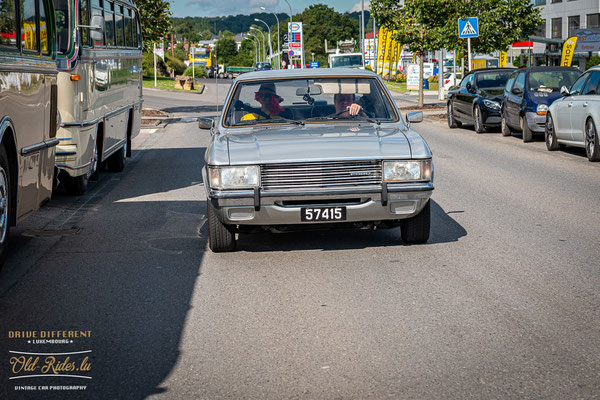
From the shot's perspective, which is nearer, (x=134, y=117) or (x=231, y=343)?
(x=231, y=343)

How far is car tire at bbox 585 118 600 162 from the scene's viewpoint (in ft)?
48.4

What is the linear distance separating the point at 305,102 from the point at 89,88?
4.10 m

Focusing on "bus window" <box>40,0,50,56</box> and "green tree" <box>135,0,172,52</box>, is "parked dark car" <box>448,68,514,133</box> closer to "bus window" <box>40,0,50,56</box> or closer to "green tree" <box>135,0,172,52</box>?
"green tree" <box>135,0,172,52</box>

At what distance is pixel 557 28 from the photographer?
6906cm

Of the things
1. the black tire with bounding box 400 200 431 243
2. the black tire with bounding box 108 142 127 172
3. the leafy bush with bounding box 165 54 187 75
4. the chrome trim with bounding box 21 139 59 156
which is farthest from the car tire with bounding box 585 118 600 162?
the leafy bush with bounding box 165 54 187 75

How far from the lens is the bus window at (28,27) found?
771 cm

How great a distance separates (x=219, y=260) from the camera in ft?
24.4

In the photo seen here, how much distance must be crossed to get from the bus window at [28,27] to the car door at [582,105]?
32.7 feet

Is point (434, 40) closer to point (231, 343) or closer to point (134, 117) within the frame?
point (134, 117)

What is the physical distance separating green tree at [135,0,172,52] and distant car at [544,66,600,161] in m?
16.4

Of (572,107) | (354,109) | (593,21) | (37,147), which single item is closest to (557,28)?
(593,21)

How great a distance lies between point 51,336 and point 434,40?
28.7m

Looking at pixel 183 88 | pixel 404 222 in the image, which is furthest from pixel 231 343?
pixel 183 88

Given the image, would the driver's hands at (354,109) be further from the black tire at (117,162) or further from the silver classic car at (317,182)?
the black tire at (117,162)
